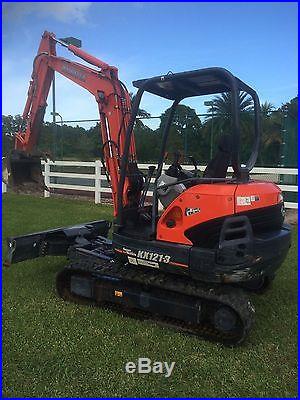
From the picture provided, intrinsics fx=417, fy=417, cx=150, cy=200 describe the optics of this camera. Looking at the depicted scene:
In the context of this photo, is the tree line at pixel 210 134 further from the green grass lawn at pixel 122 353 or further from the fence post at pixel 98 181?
the green grass lawn at pixel 122 353

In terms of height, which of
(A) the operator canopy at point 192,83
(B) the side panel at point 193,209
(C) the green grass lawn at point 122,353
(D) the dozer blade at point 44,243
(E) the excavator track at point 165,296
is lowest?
(C) the green grass lawn at point 122,353

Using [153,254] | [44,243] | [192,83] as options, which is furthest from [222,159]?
[44,243]

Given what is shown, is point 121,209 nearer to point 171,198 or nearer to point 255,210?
point 171,198

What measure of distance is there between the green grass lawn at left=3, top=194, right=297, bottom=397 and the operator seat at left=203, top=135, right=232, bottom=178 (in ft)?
5.51

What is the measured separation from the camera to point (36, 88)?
20.8ft

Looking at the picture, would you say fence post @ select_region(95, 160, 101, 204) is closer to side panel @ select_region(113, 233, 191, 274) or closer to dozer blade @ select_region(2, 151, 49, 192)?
dozer blade @ select_region(2, 151, 49, 192)

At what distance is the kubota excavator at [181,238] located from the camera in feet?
12.8

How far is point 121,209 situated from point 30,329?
1583 mm

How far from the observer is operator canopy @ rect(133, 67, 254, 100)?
402cm

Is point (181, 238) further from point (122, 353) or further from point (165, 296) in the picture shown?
point (122, 353)

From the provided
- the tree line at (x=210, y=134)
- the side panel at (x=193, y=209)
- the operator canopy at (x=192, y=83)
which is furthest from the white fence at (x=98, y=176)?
the side panel at (x=193, y=209)

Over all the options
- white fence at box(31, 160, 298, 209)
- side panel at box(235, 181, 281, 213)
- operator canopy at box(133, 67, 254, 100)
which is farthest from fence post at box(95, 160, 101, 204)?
side panel at box(235, 181, 281, 213)

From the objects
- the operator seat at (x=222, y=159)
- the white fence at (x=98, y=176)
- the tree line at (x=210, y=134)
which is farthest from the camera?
the tree line at (x=210, y=134)

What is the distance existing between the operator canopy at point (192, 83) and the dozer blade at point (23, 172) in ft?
8.15
